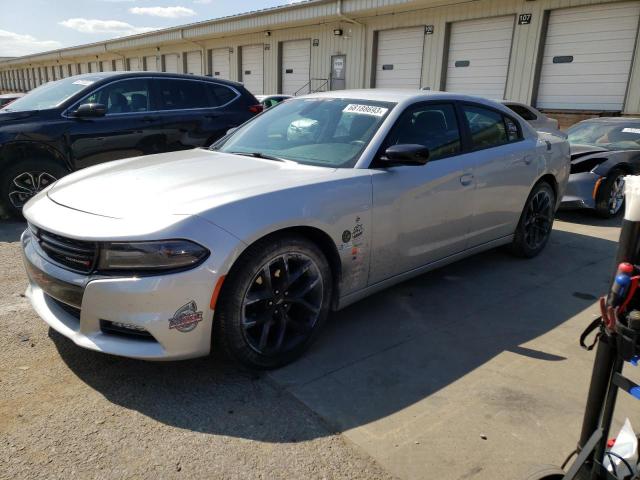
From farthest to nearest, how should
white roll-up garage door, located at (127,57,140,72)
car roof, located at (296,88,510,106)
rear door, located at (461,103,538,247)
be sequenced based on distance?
white roll-up garage door, located at (127,57,140,72), rear door, located at (461,103,538,247), car roof, located at (296,88,510,106)

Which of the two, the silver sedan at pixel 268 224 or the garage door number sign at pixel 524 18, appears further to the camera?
the garage door number sign at pixel 524 18

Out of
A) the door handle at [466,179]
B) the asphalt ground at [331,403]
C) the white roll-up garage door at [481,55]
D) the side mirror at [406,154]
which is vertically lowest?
the asphalt ground at [331,403]

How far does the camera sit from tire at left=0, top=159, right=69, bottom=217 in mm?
5949

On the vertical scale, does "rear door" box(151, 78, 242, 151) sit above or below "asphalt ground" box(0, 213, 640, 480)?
above

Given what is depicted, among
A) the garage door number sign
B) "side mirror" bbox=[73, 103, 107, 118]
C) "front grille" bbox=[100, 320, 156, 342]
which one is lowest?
"front grille" bbox=[100, 320, 156, 342]

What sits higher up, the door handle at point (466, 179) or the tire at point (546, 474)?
the door handle at point (466, 179)

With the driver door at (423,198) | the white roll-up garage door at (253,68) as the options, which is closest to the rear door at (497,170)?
the driver door at (423,198)

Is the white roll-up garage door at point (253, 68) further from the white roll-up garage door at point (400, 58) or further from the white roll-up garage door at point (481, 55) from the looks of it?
the white roll-up garage door at point (481, 55)

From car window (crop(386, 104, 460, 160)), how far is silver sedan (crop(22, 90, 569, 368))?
1cm

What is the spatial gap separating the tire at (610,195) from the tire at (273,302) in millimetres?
5320

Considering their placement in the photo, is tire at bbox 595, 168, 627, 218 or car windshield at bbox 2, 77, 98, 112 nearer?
car windshield at bbox 2, 77, 98, 112

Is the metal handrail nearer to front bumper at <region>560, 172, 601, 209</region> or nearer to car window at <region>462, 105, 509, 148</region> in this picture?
front bumper at <region>560, 172, 601, 209</region>

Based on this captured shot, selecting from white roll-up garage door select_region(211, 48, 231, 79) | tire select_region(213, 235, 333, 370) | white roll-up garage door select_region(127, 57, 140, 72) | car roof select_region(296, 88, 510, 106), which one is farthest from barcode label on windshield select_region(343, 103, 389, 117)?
white roll-up garage door select_region(127, 57, 140, 72)

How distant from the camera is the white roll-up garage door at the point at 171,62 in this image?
2868 centimetres
